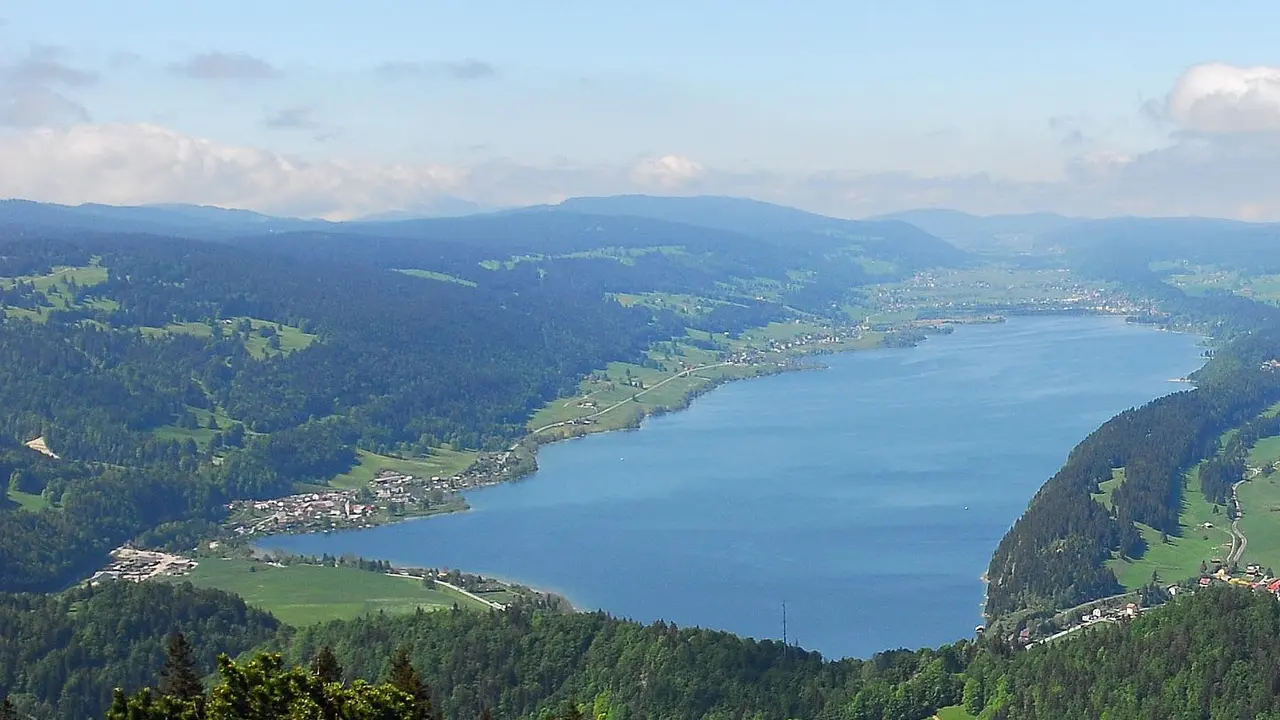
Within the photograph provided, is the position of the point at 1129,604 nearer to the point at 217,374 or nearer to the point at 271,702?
the point at 271,702

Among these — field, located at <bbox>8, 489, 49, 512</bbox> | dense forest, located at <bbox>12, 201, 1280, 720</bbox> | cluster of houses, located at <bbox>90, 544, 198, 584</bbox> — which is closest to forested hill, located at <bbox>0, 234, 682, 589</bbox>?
dense forest, located at <bbox>12, 201, 1280, 720</bbox>

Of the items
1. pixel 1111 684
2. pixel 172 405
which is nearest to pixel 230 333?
pixel 172 405

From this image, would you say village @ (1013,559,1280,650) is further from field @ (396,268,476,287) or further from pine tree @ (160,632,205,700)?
field @ (396,268,476,287)

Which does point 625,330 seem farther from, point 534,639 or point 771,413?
point 534,639

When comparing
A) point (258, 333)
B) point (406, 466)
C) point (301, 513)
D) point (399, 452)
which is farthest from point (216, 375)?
point (301, 513)

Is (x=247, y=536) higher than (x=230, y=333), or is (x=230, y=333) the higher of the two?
(x=230, y=333)

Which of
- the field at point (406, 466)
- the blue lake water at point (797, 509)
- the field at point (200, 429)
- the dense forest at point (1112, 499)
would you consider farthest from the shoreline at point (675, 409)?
the field at point (200, 429)
